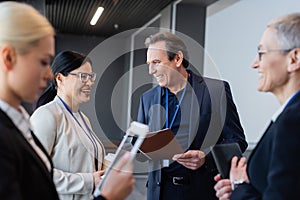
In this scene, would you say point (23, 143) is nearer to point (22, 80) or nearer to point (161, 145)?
point (22, 80)

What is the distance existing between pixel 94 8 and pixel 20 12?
26.8ft

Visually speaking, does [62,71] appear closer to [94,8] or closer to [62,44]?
[94,8]

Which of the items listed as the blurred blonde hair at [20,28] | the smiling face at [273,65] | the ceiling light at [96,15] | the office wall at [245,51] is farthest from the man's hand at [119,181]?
the ceiling light at [96,15]

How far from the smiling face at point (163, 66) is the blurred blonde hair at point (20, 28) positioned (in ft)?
4.65

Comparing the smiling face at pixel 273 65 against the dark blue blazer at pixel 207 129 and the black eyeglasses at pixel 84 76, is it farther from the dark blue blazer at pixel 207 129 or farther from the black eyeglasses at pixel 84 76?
the black eyeglasses at pixel 84 76

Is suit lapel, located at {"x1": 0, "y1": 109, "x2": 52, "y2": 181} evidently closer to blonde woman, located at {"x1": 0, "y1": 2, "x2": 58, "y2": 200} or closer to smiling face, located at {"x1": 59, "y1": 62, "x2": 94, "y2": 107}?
blonde woman, located at {"x1": 0, "y1": 2, "x2": 58, "y2": 200}

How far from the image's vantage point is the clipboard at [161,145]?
2049 millimetres

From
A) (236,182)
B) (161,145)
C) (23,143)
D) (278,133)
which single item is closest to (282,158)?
(278,133)

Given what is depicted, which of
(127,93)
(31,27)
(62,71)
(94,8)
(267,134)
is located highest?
(94,8)

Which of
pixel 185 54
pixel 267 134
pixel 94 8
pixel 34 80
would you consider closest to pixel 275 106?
pixel 185 54

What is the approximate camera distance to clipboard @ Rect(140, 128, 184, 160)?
2049 mm

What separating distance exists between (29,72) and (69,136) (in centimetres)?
96

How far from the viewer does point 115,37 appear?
11844 mm

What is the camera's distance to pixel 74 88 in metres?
2.20
